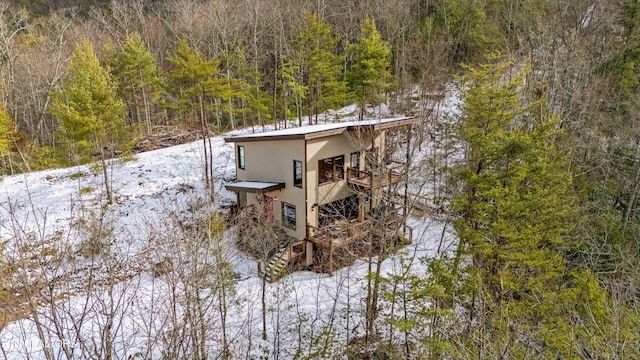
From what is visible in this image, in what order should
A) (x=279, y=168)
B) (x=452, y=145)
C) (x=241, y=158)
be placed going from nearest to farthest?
(x=279, y=168) → (x=241, y=158) → (x=452, y=145)

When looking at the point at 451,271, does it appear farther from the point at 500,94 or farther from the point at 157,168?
the point at 157,168

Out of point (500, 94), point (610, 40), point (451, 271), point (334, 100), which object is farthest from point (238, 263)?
point (610, 40)

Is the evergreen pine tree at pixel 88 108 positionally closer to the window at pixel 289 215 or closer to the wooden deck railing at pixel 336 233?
the window at pixel 289 215

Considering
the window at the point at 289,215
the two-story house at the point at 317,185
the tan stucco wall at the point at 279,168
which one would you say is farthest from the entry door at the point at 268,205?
the window at the point at 289,215

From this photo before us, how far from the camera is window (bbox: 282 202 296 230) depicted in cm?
1914

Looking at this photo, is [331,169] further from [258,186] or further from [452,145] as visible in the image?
[452,145]

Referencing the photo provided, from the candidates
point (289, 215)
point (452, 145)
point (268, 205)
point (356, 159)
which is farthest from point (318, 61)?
point (289, 215)

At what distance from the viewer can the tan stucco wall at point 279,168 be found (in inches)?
719

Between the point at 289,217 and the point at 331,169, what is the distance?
10.3 ft

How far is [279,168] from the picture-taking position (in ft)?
62.6

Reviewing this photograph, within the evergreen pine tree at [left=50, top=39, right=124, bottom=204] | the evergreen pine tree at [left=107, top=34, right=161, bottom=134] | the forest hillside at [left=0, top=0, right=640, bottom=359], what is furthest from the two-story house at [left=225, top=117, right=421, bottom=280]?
the evergreen pine tree at [left=107, top=34, right=161, bottom=134]

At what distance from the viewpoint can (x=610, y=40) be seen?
82.3 feet

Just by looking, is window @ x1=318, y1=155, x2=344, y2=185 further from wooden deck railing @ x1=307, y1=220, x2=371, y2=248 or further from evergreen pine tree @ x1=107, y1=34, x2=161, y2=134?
evergreen pine tree @ x1=107, y1=34, x2=161, y2=134

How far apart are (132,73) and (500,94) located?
31.8 m
